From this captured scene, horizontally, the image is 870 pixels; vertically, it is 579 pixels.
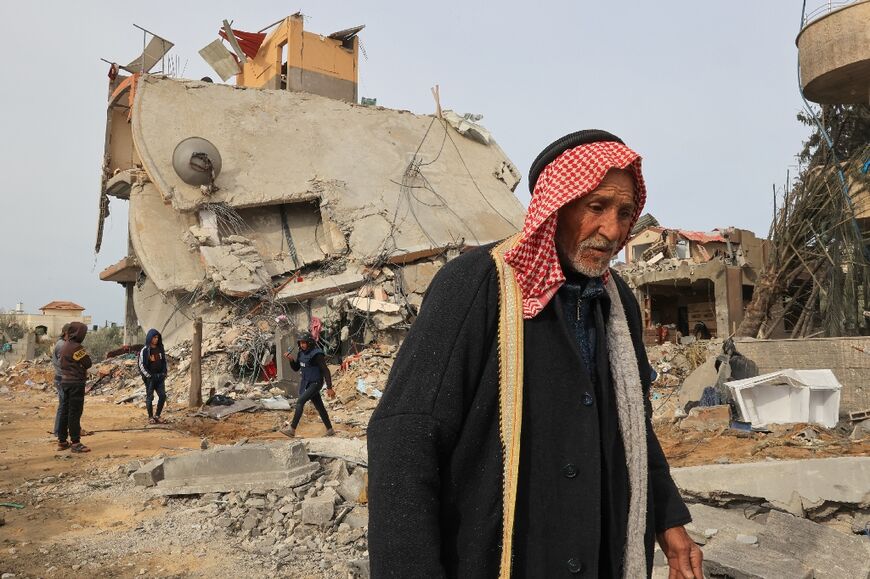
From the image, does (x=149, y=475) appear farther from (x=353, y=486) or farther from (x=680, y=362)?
(x=680, y=362)

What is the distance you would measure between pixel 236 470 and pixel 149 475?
2.99ft

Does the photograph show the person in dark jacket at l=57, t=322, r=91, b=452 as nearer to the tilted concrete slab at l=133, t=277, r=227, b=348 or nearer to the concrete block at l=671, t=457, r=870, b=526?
the concrete block at l=671, t=457, r=870, b=526

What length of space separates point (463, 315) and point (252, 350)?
1512 cm

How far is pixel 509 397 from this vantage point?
135 centimetres

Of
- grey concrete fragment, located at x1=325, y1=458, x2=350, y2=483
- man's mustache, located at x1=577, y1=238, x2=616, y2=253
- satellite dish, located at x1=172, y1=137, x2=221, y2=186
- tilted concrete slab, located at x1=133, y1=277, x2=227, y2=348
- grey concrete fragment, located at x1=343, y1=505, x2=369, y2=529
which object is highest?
satellite dish, located at x1=172, y1=137, x2=221, y2=186

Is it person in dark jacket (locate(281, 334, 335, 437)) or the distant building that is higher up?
the distant building

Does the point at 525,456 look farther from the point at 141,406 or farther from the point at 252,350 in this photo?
the point at 252,350

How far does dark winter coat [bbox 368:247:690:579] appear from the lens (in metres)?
1.28

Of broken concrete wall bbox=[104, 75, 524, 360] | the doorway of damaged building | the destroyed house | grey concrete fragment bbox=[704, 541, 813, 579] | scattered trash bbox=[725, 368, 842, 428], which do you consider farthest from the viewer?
the doorway of damaged building

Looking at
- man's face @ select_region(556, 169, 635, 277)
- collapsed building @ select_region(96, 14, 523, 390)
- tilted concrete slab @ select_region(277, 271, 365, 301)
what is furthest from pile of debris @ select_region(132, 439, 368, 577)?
tilted concrete slab @ select_region(277, 271, 365, 301)

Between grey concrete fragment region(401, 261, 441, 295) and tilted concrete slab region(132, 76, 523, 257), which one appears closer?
grey concrete fragment region(401, 261, 441, 295)

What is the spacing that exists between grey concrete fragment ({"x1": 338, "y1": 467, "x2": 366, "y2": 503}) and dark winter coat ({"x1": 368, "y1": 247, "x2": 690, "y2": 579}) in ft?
13.6

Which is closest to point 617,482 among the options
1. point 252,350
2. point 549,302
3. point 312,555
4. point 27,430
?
point 549,302

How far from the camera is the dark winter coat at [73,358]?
789 centimetres
